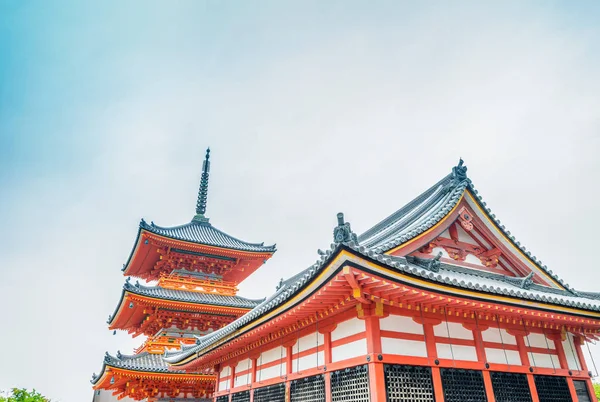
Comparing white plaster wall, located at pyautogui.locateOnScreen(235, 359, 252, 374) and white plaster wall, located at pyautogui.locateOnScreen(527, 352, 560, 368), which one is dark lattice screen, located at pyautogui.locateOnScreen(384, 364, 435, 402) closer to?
white plaster wall, located at pyautogui.locateOnScreen(527, 352, 560, 368)

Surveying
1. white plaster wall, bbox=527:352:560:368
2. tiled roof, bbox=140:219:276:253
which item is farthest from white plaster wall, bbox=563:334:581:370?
tiled roof, bbox=140:219:276:253

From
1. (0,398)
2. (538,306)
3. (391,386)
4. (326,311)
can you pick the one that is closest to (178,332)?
(0,398)

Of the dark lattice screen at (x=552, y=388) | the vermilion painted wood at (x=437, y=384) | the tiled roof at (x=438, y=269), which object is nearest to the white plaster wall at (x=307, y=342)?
the tiled roof at (x=438, y=269)

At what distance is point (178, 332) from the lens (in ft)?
69.6

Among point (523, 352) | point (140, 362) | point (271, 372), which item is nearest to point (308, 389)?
point (271, 372)

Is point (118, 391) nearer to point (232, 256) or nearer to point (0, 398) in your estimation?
point (232, 256)

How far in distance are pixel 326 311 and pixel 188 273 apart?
52.3 ft

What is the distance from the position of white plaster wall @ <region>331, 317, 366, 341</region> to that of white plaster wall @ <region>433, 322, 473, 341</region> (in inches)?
68.5

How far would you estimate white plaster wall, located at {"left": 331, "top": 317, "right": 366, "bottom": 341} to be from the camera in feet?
28.5

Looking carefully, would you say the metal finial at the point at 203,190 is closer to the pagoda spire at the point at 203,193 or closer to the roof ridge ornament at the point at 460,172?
the pagoda spire at the point at 203,193

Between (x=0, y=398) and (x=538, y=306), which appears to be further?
(x=0, y=398)

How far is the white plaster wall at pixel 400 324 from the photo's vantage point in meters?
8.59

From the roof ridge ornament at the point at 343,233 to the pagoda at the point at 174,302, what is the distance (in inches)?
457

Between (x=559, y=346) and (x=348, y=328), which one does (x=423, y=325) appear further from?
(x=559, y=346)
